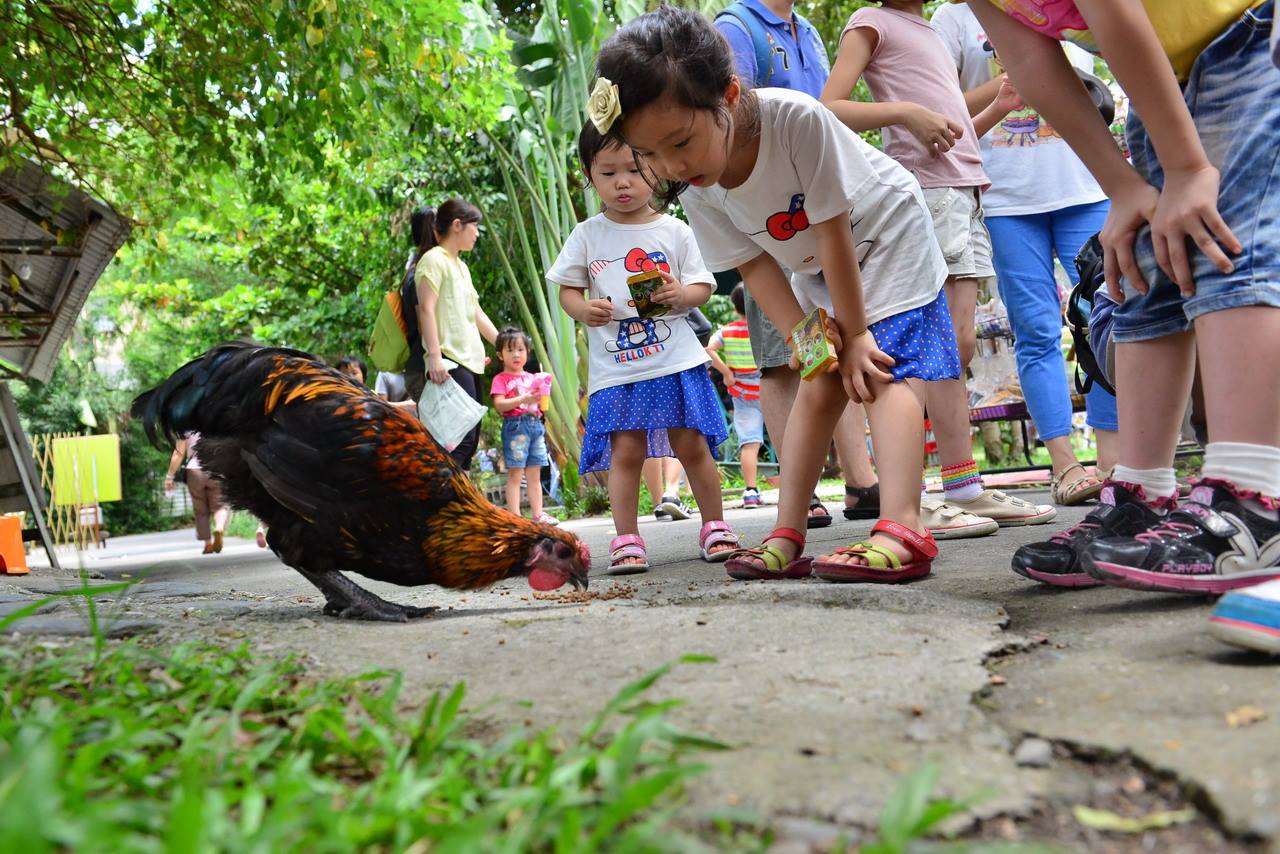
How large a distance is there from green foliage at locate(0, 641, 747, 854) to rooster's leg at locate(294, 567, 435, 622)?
4.42 feet

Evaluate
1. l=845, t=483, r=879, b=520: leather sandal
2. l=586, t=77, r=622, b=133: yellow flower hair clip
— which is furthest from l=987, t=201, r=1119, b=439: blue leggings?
l=586, t=77, r=622, b=133: yellow flower hair clip

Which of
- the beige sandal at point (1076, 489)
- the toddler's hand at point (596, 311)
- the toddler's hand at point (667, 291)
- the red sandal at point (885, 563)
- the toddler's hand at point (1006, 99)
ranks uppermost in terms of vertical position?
the toddler's hand at point (1006, 99)

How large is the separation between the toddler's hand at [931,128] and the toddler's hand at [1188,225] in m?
1.66

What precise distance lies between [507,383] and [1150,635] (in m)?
6.90

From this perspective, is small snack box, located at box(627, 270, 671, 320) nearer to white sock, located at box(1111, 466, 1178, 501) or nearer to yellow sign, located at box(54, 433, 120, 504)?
white sock, located at box(1111, 466, 1178, 501)

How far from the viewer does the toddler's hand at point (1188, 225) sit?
2117 millimetres

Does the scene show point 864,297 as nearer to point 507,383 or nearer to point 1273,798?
point 1273,798

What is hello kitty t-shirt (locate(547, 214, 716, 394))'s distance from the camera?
176 inches

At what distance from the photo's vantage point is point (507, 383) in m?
8.51

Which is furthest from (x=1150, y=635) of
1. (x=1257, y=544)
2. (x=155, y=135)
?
(x=155, y=135)

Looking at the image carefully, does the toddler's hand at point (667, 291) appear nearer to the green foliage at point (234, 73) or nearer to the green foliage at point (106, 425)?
the green foliage at point (234, 73)

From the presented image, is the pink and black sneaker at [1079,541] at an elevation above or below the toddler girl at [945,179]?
below

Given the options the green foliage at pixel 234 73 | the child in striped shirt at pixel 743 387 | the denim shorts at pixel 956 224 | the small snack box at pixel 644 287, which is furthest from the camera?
the child in striped shirt at pixel 743 387

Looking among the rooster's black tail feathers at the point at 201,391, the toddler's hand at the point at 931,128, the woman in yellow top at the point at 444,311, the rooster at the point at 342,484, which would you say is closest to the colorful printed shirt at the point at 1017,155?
the toddler's hand at the point at 931,128
